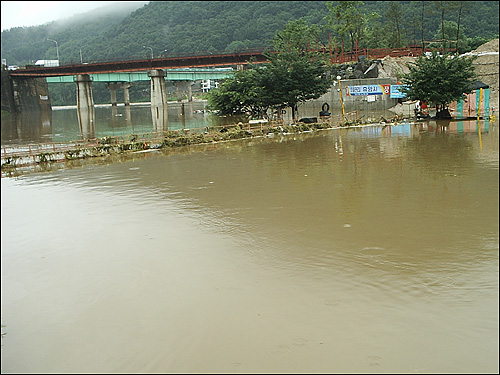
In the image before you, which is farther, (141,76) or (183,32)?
(183,32)

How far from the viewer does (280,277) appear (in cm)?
920

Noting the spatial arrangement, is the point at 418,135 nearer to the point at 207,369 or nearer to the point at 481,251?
the point at 481,251

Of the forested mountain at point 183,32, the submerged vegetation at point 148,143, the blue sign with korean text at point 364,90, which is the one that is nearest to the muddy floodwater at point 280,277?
the submerged vegetation at point 148,143

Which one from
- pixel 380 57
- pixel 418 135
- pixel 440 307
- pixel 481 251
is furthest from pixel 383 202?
pixel 380 57

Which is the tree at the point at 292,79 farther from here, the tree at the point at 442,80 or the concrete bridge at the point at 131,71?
the concrete bridge at the point at 131,71

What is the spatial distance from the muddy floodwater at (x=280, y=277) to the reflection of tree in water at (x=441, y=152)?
27 cm

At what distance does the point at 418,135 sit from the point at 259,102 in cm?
1868

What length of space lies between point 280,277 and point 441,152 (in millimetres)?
15171

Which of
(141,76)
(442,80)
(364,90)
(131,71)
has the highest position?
(141,76)

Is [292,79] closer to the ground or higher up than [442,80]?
higher up

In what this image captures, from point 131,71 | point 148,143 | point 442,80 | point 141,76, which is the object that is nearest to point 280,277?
point 148,143

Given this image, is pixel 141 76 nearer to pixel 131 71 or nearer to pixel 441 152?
pixel 131 71

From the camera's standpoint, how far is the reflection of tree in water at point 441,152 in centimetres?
1836

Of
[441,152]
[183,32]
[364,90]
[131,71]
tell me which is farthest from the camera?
[183,32]
